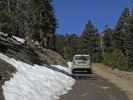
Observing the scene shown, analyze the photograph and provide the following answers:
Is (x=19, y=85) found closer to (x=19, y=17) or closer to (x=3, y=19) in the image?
(x=3, y=19)

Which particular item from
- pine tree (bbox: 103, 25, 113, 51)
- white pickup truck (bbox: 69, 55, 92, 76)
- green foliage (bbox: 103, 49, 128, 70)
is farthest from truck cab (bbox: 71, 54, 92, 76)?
pine tree (bbox: 103, 25, 113, 51)

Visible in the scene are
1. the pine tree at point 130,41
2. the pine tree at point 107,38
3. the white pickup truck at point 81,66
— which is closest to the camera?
the white pickup truck at point 81,66

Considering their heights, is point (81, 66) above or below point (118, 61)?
above

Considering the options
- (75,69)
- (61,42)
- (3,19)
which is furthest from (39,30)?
(61,42)

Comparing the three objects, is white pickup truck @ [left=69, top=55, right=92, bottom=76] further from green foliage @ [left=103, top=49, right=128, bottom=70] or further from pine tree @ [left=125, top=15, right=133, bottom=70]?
pine tree @ [left=125, top=15, right=133, bottom=70]

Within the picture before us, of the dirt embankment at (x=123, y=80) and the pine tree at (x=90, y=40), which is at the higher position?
the dirt embankment at (x=123, y=80)

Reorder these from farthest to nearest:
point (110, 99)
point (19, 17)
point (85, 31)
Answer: point (85, 31) < point (19, 17) < point (110, 99)

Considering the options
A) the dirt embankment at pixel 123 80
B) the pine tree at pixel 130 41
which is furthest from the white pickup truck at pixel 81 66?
the pine tree at pixel 130 41

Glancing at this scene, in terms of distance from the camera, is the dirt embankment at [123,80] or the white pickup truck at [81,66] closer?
the dirt embankment at [123,80]

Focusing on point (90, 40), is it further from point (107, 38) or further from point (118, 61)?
point (118, 61)

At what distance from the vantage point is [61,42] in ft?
604

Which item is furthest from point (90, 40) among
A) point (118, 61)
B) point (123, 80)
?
point (123, 80)

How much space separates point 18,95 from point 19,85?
7.59ft

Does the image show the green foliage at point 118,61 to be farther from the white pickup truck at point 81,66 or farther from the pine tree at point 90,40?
the pine tree at point 90,40
